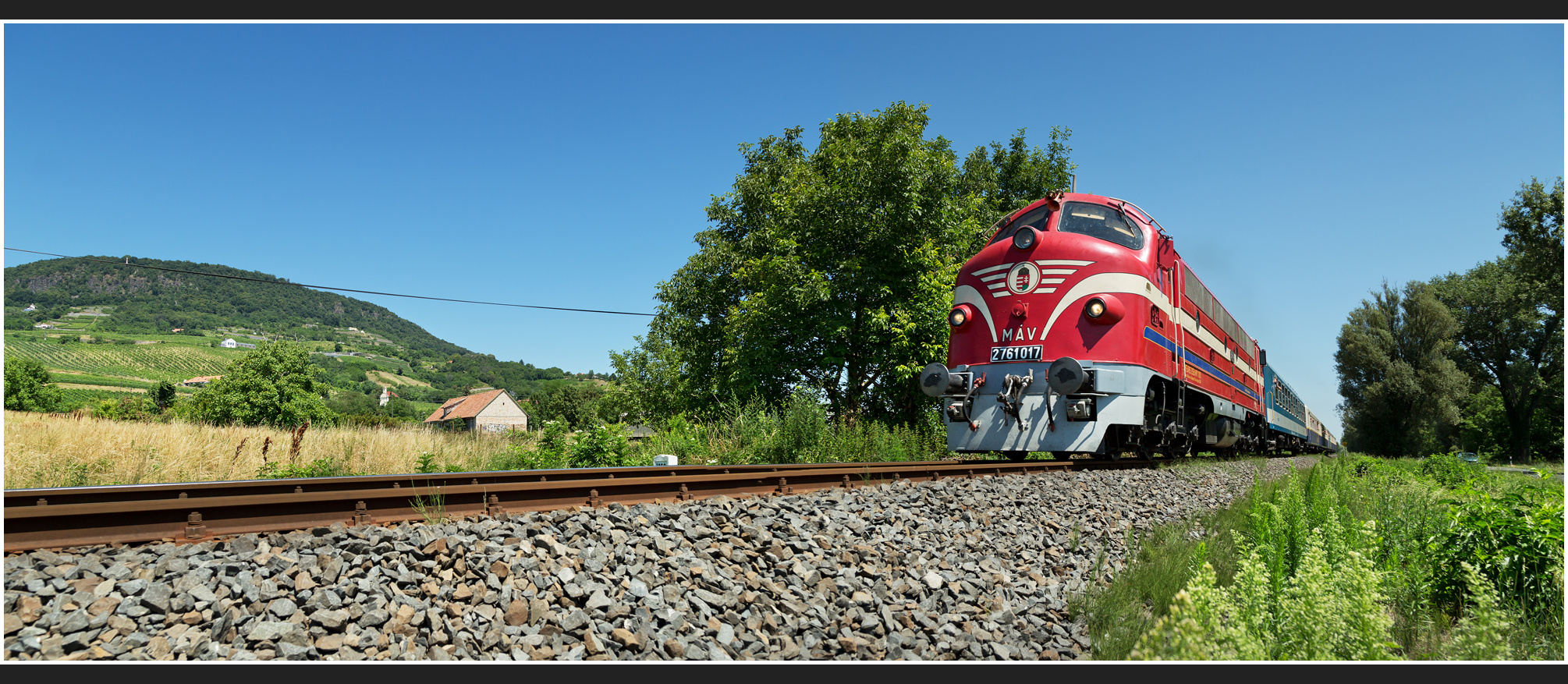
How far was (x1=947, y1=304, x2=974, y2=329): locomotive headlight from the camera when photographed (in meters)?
11.6

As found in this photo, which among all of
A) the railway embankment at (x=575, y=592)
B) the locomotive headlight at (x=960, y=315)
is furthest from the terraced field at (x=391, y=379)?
the railway embankment at (x=575, y=592)

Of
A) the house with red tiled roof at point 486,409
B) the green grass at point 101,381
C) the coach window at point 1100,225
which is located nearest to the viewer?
the coach window at point 1100,225

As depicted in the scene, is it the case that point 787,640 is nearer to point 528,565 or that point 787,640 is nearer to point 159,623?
point 528,565

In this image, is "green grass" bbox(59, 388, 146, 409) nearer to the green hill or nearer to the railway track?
the green hill

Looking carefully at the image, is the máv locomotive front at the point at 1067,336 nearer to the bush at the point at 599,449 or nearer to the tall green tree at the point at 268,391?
the bush at the point at 599,449

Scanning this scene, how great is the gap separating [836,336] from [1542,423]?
5278 cm

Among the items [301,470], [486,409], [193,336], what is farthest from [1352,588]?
[193,336]

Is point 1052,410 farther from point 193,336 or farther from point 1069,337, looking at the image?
point 193,336

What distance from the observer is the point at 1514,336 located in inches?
1542

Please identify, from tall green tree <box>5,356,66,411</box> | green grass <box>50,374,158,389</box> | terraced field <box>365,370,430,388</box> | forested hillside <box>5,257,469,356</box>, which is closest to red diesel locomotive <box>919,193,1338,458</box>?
tall green tree <box>5,356,66,411</box>

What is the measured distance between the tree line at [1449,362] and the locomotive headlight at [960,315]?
122ft

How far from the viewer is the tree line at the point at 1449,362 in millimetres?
37312

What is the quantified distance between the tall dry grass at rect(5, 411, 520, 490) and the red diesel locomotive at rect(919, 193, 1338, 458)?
25.1 feet

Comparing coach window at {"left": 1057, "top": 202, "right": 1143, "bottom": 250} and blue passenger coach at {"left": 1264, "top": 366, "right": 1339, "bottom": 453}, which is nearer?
coach window at {"left": 1057, "top": 202, "right": 1143, "bottom": 250}
